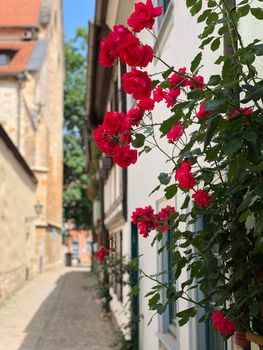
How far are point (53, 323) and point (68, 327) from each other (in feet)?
2.05

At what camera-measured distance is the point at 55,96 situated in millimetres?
36594

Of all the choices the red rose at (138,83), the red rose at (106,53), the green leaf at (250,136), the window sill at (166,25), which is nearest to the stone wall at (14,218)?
the window sill at (166,25)

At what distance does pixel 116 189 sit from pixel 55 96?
25390 mm

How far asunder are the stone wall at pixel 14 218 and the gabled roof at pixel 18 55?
22.6 feet

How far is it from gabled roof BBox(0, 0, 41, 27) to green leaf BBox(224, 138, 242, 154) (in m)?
33.9

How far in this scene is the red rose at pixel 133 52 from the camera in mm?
2018

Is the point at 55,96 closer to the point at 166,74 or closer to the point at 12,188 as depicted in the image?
the point at 12,188

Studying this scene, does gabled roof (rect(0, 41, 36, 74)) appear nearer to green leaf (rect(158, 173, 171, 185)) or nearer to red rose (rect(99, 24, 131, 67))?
green leaf (rect(158, 173, 171, 185))

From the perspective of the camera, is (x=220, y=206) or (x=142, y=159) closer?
(x=220, y=206)

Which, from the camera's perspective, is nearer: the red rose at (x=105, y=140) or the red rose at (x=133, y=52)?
the red rose at (x=133, y=52)

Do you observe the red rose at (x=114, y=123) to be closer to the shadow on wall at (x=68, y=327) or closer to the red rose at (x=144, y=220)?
the red rose at (x=144, y=220)

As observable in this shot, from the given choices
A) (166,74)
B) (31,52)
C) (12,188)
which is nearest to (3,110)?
(31,52)

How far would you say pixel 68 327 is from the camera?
10867 millimetres

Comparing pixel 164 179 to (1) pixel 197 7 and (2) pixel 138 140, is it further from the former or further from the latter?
(1) pixel 197 7
